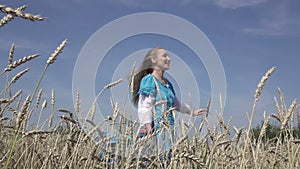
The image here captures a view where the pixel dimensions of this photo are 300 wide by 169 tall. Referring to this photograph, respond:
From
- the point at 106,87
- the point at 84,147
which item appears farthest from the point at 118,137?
the point at 84,147

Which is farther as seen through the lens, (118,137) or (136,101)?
(136,101)

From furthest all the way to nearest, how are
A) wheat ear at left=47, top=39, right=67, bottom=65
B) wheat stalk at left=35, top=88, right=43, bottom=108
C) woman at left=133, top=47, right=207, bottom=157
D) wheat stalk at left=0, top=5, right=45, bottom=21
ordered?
woman at left=133, top=47, right=207, bottom=157 < wheat stalk at left=35, top=88, right=43, bottom=108 < wheat ear at left=47, top=39, right=67, bottom=65 < wheat stalk at left=0, top=5, right=45, bottom=21

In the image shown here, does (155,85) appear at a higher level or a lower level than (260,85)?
higher

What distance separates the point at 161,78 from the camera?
4523 mm

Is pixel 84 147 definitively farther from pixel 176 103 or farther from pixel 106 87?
pixel 176 103

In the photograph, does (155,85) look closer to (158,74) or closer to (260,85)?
(158,74)

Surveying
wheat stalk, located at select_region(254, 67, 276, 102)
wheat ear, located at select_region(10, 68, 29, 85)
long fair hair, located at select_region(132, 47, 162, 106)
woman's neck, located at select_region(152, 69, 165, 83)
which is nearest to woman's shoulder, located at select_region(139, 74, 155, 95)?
woman's neck, located at select_region(152, 69, 165, 83)

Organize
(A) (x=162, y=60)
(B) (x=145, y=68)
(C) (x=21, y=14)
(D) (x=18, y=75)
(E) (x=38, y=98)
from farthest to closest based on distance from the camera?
(B) (x=145, y=68) → (A) (x=162, y=60) → (E) (x=38, y=98) → (D) (x=18, y=75) → (C) (x=21, y=14)

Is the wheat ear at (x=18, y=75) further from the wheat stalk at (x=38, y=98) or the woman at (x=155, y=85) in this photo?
the woman at (x=155, y=85)

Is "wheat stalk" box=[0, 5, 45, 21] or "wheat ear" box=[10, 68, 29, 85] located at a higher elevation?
"wheat ear" box=[10, 68, 29, 85]

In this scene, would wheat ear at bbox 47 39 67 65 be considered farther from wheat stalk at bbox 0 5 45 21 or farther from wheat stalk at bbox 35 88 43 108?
wheat stalk at bbox 35 88 43 108

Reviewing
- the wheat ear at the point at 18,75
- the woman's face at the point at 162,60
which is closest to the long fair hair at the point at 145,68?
the woman's face at the point at 162,60

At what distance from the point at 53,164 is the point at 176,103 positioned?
8.51ft

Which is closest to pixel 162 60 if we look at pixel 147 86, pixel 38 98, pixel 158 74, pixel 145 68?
pixel 158 74
